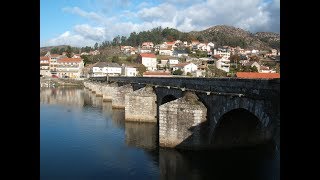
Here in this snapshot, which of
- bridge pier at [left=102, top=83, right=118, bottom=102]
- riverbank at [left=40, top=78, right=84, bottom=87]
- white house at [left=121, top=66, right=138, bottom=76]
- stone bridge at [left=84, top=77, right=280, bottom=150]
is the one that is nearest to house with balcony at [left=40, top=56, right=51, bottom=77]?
riverbank at [left=40, top=78, right=84, bottom=87]

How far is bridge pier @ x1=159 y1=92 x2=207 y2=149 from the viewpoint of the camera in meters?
19.3

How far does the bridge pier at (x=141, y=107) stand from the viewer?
31.4 meters

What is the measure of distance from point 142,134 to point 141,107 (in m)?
5.22

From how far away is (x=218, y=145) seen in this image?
1945cm

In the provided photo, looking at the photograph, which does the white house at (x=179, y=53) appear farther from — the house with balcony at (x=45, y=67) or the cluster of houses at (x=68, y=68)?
the house with balcony at (x=45, y=67)

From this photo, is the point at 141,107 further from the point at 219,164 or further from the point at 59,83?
the point at 59,83

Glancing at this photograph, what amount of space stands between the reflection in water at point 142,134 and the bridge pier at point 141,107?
0.73 m

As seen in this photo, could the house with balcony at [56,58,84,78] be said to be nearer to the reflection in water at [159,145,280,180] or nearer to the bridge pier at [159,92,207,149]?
the bridge pier at [159,92,207,149]

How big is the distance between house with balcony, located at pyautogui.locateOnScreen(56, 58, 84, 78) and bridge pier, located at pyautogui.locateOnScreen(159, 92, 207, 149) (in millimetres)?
97942

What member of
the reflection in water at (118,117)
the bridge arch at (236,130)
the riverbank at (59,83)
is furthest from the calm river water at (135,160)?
the riverbank at (59,83)

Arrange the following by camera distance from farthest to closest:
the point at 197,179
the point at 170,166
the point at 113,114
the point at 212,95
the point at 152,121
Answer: the point at 113,114 → the point at 152,121 → the point at 212,95 → the point at 170,166 → the point at 197,179
